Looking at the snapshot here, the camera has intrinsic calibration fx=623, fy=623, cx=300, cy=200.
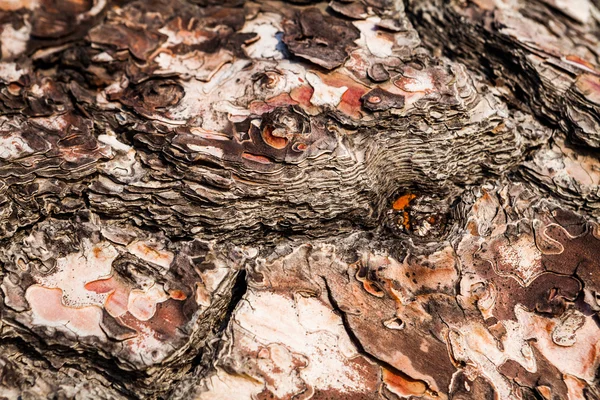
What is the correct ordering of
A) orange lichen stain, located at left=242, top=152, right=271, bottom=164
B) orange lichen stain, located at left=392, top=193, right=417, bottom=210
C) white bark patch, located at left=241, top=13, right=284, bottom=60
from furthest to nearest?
white bark patch, located at left=241, top=13, right=284, bottom=60 → orange lichen stain, located at left=392, top=193, right=417, bottom=210 → orange lichen stain, located at left=242, top=152, right=271, bottom=164

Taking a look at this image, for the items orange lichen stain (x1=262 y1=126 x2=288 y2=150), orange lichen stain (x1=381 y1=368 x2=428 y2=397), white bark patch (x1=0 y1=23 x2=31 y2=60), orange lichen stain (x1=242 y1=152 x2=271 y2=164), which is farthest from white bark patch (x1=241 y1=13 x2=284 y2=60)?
orange lichen stain (x1=381 y1=368 x2=428 y2=397)

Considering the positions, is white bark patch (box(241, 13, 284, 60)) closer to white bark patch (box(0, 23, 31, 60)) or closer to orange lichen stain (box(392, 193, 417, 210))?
orange lichen stain (box(392, 193, 417, 210))

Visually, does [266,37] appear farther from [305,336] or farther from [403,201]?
[305,336]

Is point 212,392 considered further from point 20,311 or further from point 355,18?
point 355,18

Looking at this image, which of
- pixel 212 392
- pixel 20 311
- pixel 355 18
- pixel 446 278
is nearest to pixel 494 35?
pixel 355 18

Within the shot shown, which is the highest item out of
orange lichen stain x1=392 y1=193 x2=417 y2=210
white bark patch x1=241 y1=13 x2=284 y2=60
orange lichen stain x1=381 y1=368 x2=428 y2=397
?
white bark patch x1=241 y1=13 x2=284 y2=60

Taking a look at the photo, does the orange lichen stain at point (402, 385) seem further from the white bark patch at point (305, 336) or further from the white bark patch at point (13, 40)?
the white bark patch at point (13, 40)
